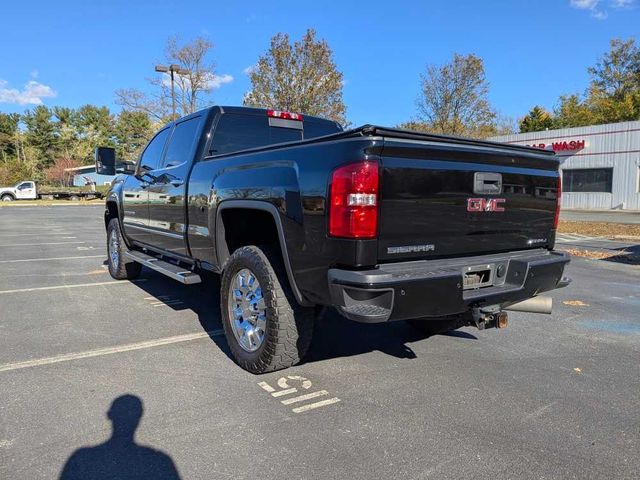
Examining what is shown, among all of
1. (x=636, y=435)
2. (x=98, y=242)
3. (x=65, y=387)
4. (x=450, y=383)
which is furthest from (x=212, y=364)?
(x=98, y=242)

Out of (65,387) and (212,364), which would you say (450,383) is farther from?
(65,387)

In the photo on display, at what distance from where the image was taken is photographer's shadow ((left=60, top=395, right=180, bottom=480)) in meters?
2.41

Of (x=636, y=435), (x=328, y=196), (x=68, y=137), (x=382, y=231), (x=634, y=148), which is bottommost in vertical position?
(x=636, y=435)

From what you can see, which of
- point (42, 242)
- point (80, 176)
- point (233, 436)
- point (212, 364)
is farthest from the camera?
point (80, 176)

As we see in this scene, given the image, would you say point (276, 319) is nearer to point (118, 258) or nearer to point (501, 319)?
point (501, 319)

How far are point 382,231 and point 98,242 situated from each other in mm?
11735

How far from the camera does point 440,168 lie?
3.05m

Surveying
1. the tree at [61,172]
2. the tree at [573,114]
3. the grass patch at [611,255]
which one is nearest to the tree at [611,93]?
the tree at [573,114]

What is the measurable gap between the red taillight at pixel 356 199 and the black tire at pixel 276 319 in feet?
2.70

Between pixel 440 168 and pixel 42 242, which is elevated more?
pixel 440 168

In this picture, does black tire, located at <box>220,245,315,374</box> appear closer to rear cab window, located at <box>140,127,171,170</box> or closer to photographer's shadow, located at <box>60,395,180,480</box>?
photographer's shadow, located at <box>60,395,180,480</box>

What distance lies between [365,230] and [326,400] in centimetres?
124

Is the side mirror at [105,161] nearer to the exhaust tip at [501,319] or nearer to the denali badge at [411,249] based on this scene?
the denali badge at [411,249]

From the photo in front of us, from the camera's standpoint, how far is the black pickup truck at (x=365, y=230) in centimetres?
276
